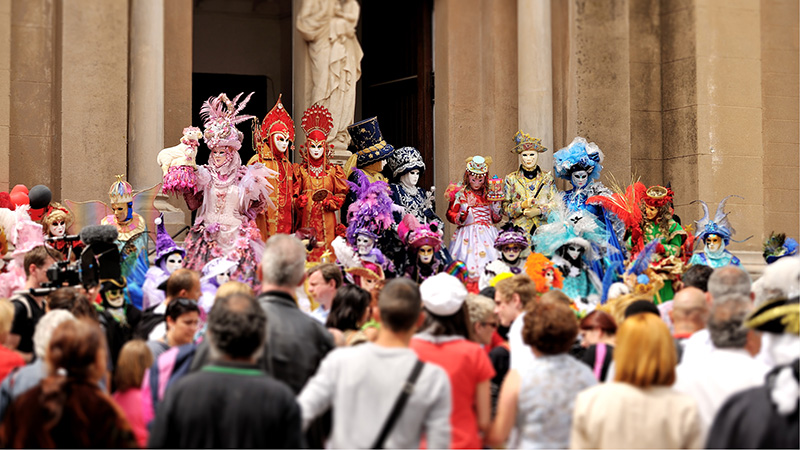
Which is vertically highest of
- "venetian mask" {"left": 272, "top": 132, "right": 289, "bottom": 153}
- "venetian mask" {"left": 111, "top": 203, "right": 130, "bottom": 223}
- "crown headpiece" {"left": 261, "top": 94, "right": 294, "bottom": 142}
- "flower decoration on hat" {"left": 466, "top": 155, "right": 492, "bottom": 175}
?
"crown headpiece" {"left": 261, "top": 94, "right": 294, "bottom": 142}

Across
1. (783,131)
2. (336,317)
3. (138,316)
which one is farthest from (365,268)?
(783,131)

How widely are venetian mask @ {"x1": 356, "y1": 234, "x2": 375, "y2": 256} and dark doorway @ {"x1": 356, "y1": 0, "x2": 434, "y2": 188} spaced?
3.81 meters

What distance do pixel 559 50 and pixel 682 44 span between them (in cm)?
141

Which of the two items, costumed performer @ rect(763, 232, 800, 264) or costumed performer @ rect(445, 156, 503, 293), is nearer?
costumed performer @ rect(763, 232, 800, 264)

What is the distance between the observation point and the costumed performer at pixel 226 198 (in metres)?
9.96

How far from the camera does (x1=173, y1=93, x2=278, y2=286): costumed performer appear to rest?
9.96m

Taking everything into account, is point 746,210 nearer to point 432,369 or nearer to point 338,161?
point 338,161

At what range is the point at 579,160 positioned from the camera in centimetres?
1142

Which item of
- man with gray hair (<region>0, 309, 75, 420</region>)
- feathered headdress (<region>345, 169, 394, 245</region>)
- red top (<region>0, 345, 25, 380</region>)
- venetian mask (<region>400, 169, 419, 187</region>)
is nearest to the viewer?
man with gray hair (<region>0, 309, 75, 420</region>)

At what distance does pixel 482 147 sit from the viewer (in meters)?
13.6

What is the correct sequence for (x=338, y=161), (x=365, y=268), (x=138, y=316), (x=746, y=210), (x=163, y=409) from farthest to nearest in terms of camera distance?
(x=746, y=210)
(x=338, y=161)
(x=365, y=268)
(x=138, y=316)
(x=163, y=409)

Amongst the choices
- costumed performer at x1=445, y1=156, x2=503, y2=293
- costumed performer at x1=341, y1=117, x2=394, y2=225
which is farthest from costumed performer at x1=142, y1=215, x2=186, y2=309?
costumed performer at x1=445, y1=156, x2=503, y2=293

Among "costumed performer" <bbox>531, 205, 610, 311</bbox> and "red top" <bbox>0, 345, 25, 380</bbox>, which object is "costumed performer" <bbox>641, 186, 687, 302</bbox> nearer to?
"costumed performer" <bbox>531, 205, 610, 311</bbox>

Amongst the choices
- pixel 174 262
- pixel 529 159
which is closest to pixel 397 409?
pixel 174 262
